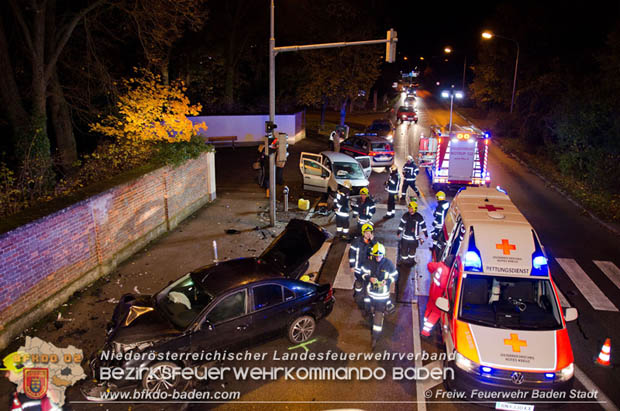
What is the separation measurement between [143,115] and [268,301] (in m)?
10.3

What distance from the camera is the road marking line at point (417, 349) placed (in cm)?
677

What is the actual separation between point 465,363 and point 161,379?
439 cm

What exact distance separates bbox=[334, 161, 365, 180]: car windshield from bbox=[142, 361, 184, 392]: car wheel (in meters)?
11.2

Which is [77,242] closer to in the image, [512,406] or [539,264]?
[512,406]

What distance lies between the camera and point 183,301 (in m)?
7.28

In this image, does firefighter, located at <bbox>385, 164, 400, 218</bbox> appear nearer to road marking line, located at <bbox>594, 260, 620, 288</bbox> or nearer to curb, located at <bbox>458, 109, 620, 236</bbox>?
road marking line, located at <bbox>594, 260, 620, 288</bbox>

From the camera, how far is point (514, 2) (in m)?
44.8

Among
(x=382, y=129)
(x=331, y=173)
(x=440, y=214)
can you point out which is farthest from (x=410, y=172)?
(x=382, y=129)

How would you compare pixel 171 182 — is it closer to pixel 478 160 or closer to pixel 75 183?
pixel 75 183

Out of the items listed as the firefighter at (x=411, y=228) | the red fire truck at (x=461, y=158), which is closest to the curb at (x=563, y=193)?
the red fire truck at (x=461, y=158)

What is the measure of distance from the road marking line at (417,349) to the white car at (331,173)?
780 cm

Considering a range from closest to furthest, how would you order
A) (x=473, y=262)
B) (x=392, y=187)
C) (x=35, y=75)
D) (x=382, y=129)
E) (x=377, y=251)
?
(x=473, y=262) → (x=377, y=251) → (x=392, y=187) → (x=35, y=75) → (x=382, y=129)

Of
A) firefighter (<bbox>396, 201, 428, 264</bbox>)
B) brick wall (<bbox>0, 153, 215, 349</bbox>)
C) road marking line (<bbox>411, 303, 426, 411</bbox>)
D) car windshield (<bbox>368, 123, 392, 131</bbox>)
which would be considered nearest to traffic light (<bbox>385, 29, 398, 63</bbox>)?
firefighter (<bbox>396, 201, 428, 264</bbox>)

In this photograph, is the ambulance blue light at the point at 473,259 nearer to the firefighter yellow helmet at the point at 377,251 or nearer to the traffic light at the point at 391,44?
the firefighter yellow helmet at the point at 377,251
